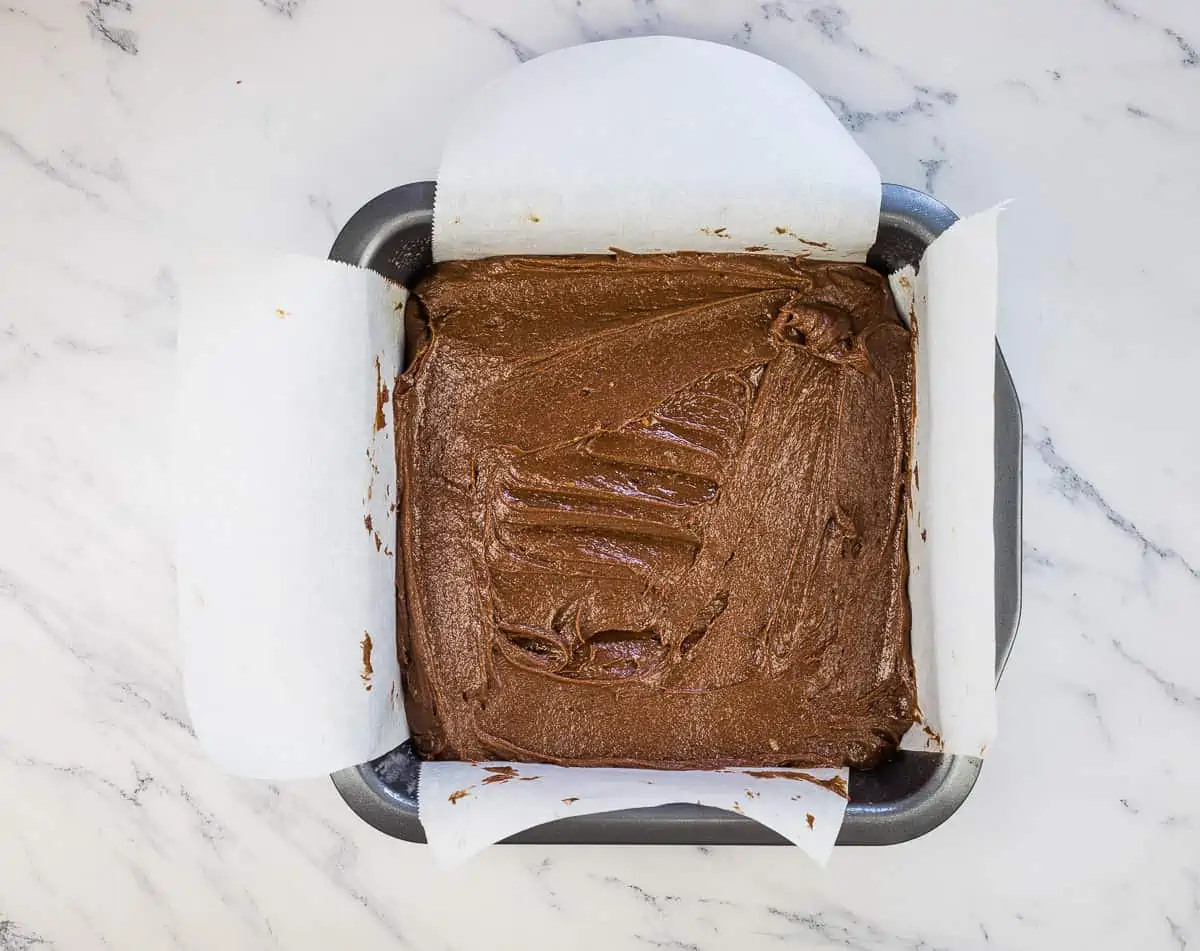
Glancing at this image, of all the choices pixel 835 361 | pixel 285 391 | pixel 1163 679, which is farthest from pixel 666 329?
pixel 1163 679

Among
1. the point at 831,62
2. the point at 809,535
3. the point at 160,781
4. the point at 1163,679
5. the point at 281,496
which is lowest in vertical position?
the point at 160,781

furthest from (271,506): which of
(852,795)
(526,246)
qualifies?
(852,795)

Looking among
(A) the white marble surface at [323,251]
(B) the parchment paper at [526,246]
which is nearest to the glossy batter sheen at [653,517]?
(B) the parchment paper at [526,246]

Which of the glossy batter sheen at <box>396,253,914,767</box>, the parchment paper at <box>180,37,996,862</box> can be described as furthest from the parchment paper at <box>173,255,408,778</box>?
the glossy batter sheen at <box>396,253,914,767</box>

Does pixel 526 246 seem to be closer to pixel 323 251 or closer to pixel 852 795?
pixel 323 251

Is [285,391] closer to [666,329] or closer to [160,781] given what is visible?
[666,329]

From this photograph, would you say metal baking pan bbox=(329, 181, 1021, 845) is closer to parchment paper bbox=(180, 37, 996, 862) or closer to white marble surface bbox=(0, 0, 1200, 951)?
parchment paper bbox=(180, 37, 996, 862)
